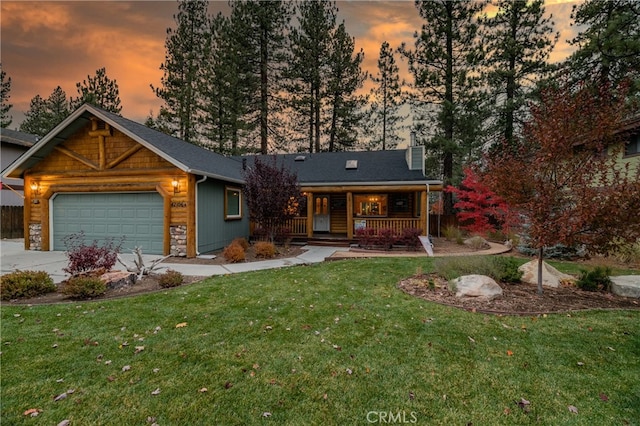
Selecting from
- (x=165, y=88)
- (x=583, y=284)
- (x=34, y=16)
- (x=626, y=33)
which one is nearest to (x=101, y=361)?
(x=583, y=284)

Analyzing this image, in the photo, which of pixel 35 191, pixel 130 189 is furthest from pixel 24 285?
pixel 35 191

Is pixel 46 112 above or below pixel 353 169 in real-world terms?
above

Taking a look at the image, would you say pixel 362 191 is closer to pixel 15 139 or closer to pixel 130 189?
pixel 130 189

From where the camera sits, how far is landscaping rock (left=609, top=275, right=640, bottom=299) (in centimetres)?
541

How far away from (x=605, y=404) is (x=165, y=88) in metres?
25.0

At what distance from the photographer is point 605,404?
8.32 feet

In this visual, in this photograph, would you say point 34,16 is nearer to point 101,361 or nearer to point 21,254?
point 21,254

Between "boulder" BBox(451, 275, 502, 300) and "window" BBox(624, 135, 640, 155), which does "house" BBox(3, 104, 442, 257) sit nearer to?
"boulder" BBox(451, 275, 502, 300)

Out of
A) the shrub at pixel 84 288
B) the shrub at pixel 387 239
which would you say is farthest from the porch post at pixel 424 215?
the shrub at pixel 84 288

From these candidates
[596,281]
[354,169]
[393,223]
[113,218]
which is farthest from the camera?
[354,169]

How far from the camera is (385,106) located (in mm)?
23891

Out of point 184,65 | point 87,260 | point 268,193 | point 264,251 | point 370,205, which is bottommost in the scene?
point 264,251

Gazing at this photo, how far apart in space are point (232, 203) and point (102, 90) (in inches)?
790

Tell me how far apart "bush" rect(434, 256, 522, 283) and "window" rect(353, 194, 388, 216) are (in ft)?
26.9
